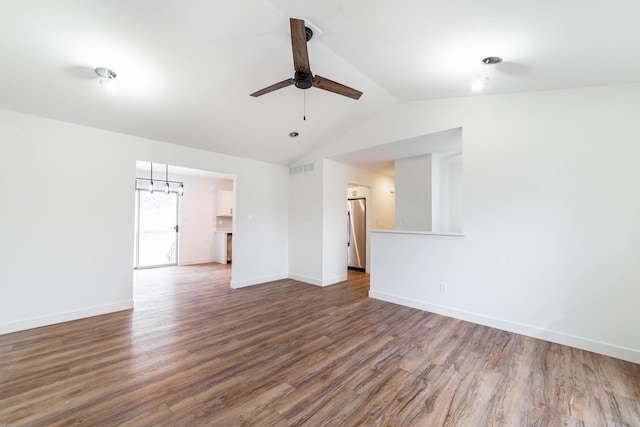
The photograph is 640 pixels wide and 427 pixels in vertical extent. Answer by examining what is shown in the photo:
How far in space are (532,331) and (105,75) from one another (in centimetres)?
570

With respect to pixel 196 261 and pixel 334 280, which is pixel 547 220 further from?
pixel 196 261

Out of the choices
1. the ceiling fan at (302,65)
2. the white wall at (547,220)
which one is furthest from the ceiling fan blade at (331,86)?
the white wall at (547,220)

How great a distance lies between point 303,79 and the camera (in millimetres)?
2469

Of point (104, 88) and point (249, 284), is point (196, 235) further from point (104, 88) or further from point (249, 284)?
point (104, 88)

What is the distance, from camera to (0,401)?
2027mm

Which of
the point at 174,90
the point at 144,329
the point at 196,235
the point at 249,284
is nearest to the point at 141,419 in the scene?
the point at 144,329

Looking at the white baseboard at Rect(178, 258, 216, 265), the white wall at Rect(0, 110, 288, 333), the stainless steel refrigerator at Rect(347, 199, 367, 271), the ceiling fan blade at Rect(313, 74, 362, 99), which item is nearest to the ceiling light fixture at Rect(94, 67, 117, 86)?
the white wall at Rect(0, 110, 288, 333)

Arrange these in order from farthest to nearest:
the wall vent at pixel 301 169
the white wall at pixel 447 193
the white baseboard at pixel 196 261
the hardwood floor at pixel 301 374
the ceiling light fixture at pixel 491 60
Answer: the white baseboard at pixel 196 261 < the wall vent at pixel 301 169 < the white wall at pixel 447 193 < the ceiling light fixture at pixel 491 60 < the hardwood floor at pixel 301 374

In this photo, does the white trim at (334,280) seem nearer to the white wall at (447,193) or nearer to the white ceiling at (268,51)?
the white wall at (447,193)

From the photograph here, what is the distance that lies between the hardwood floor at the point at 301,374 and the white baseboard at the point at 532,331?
102mm

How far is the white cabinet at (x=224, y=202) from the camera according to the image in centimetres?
875

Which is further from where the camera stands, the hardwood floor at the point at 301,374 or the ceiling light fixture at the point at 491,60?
the ceiling light fixture at the point at 491,60

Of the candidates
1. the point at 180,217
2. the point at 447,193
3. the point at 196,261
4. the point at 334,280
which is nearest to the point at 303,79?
the point at 447,193

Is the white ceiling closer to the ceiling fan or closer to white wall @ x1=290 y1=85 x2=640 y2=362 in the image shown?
white wall @ x1=290 y1=85 x2=640 y2=362
